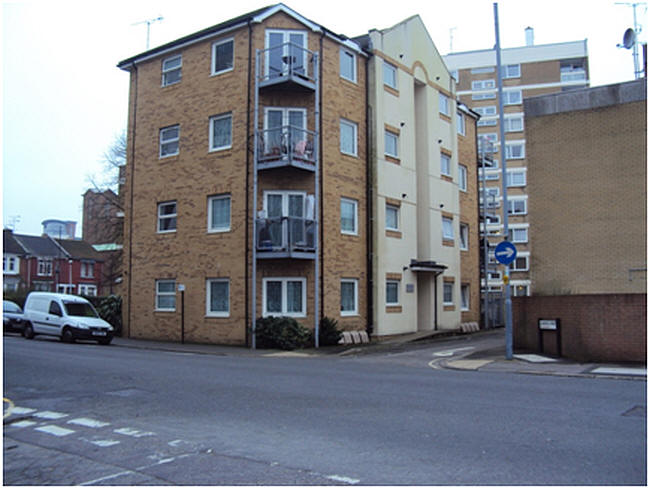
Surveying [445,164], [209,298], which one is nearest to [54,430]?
[209,298]

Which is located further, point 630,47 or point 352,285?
point 352,285

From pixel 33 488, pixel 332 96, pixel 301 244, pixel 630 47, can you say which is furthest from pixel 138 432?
pixel 630 47

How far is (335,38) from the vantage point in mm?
23703

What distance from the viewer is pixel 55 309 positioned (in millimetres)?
22906

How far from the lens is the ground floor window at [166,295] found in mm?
24031

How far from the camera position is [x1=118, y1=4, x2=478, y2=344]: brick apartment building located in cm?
2181

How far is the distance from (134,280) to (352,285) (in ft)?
29.2

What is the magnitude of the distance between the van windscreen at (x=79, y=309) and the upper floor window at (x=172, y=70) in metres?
9.32

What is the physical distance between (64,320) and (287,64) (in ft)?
39.6

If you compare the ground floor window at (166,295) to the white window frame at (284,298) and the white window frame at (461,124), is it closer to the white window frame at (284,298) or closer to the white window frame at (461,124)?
the white window frame at (284,298)

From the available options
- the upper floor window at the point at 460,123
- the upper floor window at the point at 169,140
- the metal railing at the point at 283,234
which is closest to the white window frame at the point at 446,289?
the upper floor window at the point at 460,123

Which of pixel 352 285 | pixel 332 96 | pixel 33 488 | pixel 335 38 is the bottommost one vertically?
pixel 33 488

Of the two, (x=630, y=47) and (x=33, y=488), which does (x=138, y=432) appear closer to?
(x=33, y=488)

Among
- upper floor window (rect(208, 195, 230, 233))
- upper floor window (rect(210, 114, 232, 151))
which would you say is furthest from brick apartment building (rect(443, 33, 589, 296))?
upper floor window (rect(208, 195, 230, 233))
